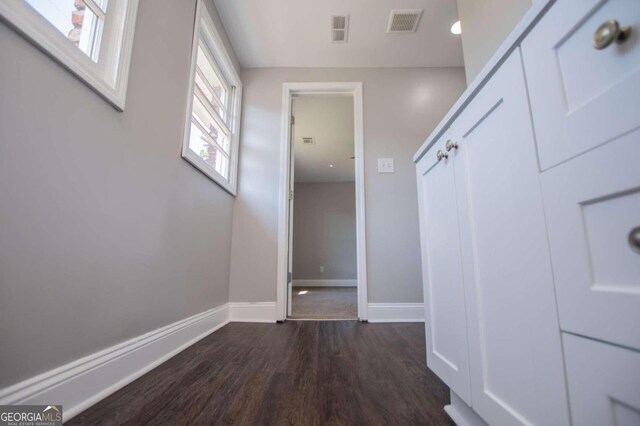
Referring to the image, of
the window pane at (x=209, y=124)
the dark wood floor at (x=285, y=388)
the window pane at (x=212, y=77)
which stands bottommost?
the dark wood floor at (x=285, y=388)

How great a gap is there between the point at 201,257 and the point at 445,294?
1.42 m

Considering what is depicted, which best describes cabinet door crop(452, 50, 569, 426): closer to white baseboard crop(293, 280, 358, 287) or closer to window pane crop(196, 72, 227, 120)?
window pane crop(196, 72, 227, 120)

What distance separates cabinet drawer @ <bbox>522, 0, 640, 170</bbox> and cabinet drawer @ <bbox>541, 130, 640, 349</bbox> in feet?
0.09

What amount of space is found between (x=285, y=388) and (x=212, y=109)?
1.76m

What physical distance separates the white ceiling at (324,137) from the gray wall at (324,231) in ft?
1.02

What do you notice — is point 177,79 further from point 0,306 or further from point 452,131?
point 452,131

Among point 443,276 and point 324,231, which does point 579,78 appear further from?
point 324,231

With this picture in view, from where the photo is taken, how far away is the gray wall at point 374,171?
2.17 meters

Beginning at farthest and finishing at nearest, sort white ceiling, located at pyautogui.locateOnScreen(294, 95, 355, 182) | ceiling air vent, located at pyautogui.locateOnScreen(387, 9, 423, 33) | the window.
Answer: white ceiling, located at pyautogui.locateOnScreen(294, 95, 355, 182) < ceiling air vent, located at pyautogui.locateOnScreen(387, 9, 423, 33) < the window

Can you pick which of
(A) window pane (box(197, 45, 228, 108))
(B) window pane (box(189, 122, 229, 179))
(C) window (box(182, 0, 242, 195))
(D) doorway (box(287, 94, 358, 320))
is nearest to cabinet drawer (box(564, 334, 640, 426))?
(C) window (box(182, 0, 242, 195))

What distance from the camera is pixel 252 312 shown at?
82.7 inches

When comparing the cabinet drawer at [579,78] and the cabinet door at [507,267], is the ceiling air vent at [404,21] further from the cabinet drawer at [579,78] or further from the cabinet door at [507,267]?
the cabinet drawer at [579,78]

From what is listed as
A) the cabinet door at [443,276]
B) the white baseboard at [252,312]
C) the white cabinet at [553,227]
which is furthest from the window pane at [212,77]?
the white cabinet at [553,227]

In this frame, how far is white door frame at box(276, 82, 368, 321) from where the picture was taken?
2.15 m
